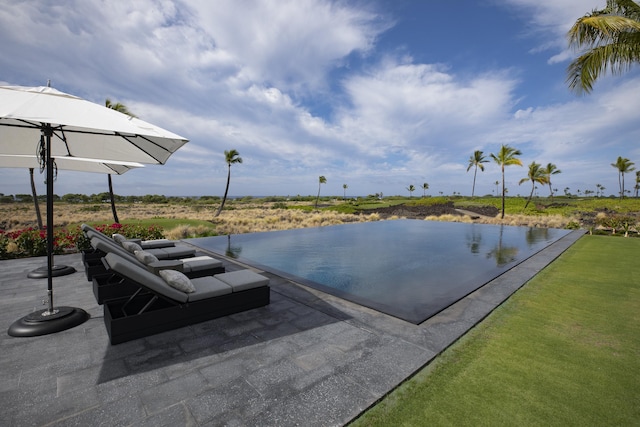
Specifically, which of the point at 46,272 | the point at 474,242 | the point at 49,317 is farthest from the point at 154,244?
the point at 474,242

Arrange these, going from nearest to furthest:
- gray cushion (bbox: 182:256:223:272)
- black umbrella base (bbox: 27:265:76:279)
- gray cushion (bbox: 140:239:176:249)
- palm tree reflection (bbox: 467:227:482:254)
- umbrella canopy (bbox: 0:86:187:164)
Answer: umbrella canopy (bbox: 0:86:187:164), gray cushion (bbox: 182:256:223:272), black umbrella base (bbox: 27:265:76:279), gray cushion (bbox: 140:239:176:249), palm tree reflection (bbox: 467:227:482:254)

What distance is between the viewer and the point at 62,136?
13.5 ft

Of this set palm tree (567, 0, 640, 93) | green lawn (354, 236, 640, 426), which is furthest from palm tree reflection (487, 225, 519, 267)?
palm tree (567, 0, 640, 93)

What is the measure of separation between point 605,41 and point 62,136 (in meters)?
11.5

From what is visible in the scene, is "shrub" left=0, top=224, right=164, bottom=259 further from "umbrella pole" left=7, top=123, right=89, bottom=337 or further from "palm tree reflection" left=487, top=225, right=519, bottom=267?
"palm tree reflection" left=487, top=225, right=519, bottom=267

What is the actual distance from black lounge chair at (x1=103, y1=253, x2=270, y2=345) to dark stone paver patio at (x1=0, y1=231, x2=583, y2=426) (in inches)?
4.9

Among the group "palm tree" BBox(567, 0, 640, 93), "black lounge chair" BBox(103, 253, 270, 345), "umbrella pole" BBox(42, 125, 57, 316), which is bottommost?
"black lounge chair" BBox(103, 253, 270, 345)

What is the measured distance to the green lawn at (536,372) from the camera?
2041 millimetres

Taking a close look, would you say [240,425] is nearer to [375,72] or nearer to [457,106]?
[375,72]

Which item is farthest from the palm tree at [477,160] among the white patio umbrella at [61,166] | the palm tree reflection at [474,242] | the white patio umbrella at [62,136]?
the white patio umbrella at [62,136]

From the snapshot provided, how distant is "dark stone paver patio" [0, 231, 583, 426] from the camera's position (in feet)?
6.59

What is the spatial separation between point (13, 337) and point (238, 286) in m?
2.53

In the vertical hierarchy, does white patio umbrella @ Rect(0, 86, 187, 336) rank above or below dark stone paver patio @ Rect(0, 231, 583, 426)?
above

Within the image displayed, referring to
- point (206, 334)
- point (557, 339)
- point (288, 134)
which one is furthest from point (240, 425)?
point (288, 134)
